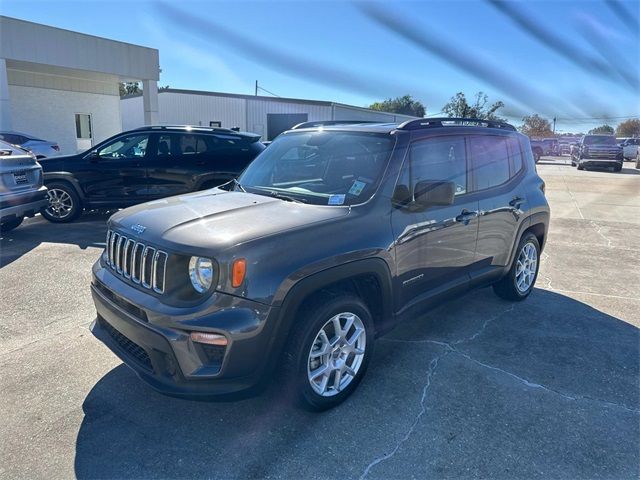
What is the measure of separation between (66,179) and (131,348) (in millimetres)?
6601

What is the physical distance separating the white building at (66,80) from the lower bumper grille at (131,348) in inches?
604

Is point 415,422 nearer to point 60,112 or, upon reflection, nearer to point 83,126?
point 60,112

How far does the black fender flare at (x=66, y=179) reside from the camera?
8.14 m

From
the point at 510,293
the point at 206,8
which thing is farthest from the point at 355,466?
the point at 510,293

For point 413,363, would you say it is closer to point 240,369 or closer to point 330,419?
point 330,419

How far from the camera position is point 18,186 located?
22.3ft

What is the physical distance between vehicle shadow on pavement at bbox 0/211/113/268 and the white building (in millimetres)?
9129

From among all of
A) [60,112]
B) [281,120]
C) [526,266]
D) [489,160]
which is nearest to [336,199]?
[489,160]

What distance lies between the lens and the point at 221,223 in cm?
278

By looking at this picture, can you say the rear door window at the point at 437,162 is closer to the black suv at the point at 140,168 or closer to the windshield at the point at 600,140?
the black suv at the point at 140,168

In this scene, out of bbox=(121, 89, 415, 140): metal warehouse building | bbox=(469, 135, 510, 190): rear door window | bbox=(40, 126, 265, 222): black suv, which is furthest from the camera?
bbox=(121, 89, 415, 140): metal warehouse building

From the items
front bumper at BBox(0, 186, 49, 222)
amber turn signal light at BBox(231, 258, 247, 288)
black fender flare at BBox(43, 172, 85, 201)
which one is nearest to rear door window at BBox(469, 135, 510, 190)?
amber turn signal light at BBox(231, 258, 247, 288)

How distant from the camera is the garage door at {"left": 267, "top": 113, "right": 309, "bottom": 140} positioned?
28938 mm

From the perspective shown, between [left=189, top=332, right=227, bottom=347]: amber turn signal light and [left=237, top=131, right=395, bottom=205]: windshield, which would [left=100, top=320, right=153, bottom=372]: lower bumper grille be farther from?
[left=237, top=131, right=395, bottom=205]: windshield
